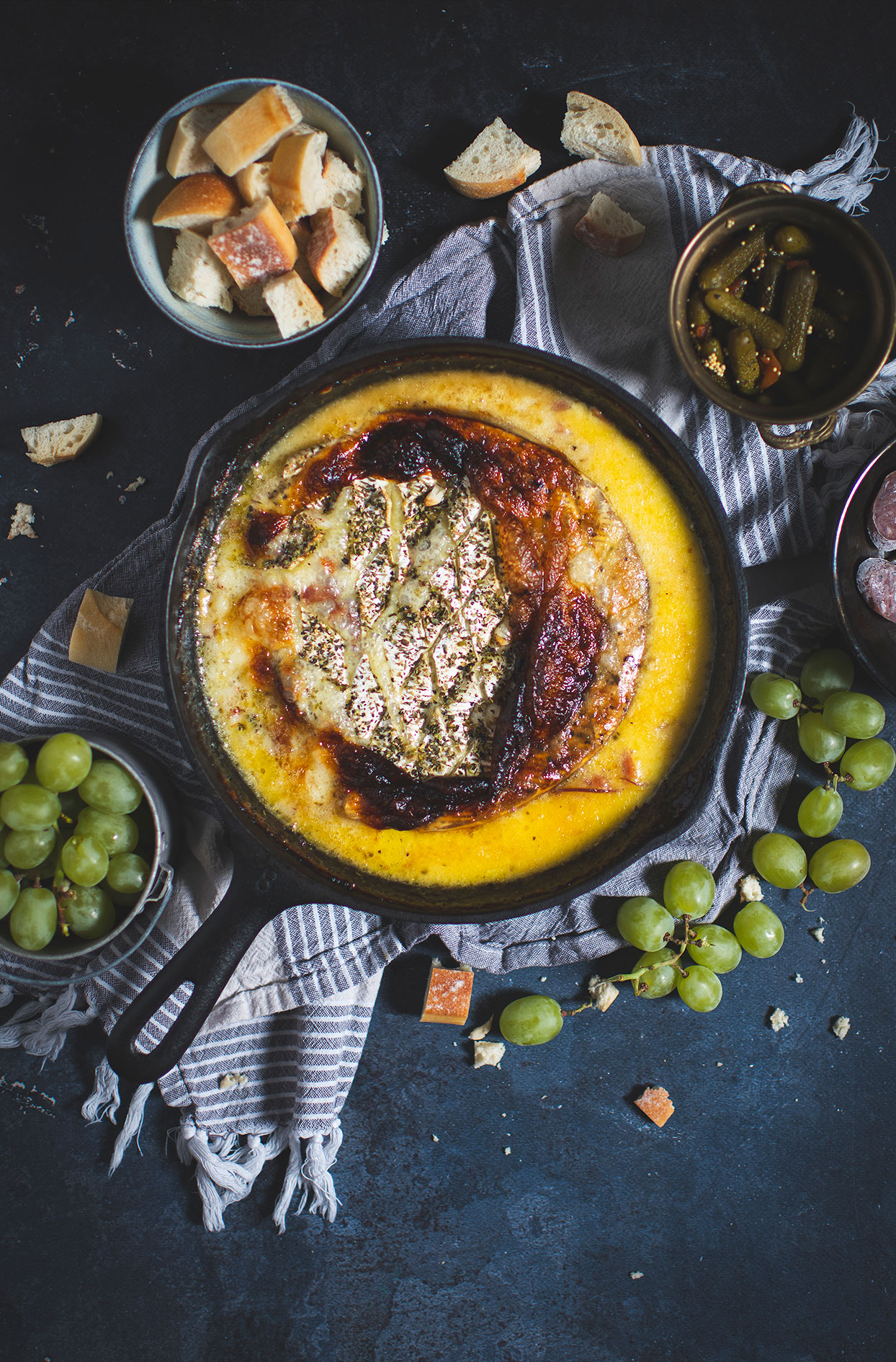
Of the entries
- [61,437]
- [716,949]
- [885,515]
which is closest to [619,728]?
[716,949]

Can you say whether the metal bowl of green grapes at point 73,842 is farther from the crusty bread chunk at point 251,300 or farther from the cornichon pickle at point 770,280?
the cornichon pickle at point 770,280

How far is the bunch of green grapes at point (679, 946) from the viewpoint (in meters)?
1.94

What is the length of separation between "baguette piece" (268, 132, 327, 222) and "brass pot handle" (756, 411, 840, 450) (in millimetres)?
1079

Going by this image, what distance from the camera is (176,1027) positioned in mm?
1712

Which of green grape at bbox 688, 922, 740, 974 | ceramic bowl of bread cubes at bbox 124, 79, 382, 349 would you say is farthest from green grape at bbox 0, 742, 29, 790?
green grape at bbox 688, 922, 740, 974

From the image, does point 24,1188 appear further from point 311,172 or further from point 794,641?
point 311,172

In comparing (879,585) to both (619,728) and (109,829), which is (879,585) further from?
(109,829)

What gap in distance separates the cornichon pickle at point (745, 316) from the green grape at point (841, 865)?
3.78ft

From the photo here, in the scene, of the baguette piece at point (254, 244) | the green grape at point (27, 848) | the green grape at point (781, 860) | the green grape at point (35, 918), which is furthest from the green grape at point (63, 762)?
the green grape at point (781, 860)

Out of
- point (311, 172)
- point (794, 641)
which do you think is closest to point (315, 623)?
point (311, 172)

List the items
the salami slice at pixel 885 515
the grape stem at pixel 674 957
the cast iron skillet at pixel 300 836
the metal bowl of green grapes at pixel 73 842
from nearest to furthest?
the cast iron skillet at pixel 300 836
the metal bowl of green grapes at pixel 73 842
the salami slice at pixel 885 515
the grape stem at pixel 674 957

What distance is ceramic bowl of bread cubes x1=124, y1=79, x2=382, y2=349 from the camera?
175 cm

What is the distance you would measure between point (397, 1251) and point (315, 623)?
159 centimetres

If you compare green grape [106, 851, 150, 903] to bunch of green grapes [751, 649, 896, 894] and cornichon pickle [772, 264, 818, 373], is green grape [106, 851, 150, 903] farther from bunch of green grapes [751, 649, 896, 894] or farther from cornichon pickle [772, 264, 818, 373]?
cornichon pickle [772, 264, 818, 373]
